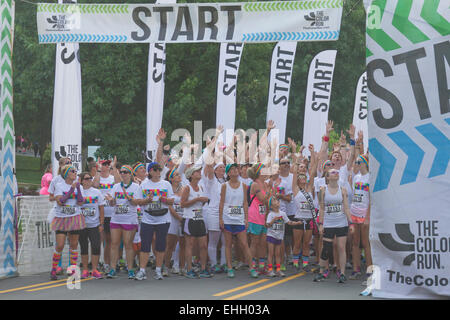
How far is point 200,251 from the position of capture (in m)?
13.2

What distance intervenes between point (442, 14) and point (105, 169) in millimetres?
7186

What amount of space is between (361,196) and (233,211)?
233 centimetres

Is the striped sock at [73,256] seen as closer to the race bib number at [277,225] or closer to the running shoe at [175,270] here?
the running shoe at [175,270]

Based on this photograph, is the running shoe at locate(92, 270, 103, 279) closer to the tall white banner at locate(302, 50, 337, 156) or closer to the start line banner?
the start line banner

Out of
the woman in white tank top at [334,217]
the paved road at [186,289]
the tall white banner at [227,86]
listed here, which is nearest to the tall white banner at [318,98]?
the tall white banner at [227,86]

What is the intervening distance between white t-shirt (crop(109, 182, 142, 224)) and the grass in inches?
1405

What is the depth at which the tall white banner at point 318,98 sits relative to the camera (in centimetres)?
2030

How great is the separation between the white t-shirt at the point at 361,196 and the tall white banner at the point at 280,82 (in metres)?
7.57

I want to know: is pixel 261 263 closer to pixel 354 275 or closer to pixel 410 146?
pixel 354 275

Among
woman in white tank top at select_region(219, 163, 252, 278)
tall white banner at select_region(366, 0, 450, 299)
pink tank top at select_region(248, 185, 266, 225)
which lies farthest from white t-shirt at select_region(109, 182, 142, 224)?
tall white banner at select_region(366, 0, 450, 299)

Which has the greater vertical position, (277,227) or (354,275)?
(277,227)

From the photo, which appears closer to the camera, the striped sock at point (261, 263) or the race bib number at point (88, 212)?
the race bib number at point (88, 212)

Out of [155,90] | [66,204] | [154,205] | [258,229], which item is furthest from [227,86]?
[66,204]

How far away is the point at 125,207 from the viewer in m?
12.9
